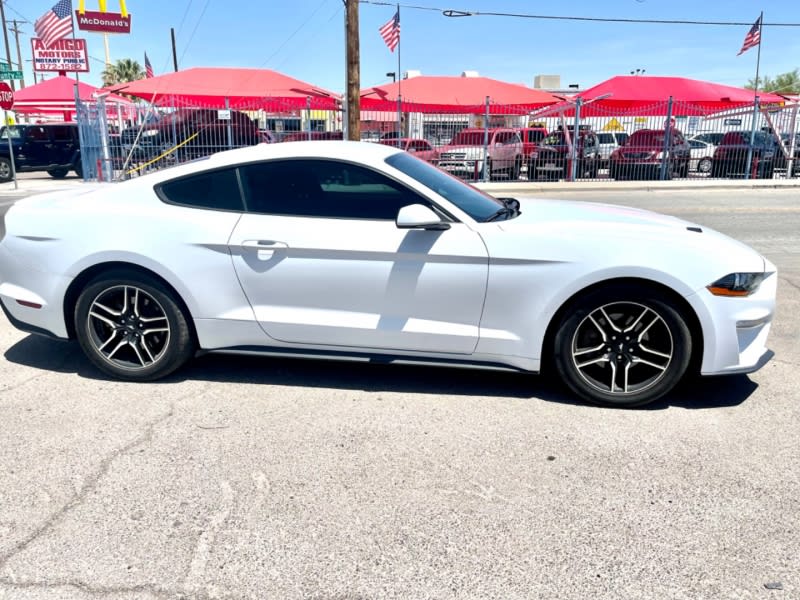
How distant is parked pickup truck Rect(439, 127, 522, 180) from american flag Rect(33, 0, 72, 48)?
17852 mm

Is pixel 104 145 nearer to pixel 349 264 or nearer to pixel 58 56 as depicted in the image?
pixel 58 56

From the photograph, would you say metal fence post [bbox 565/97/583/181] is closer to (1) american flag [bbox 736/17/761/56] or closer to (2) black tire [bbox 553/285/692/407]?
(1) american flag [bbox 736/17/761/56]

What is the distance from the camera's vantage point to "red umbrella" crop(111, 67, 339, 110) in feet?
72.5

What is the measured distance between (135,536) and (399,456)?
1.24 m

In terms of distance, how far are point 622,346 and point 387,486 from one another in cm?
160

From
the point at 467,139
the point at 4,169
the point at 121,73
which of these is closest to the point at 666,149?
the point at 467,139

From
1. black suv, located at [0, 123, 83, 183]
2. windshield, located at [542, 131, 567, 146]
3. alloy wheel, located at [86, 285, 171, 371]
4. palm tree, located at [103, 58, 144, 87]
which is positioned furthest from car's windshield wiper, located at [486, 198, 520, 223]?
palm tree, located at [103, 58, 144, 87]

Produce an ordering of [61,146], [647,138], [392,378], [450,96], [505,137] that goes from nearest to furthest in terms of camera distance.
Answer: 1. [392,378]
2. [505,137]
3. [647,138]
4. [450,96]
5. [61,146]

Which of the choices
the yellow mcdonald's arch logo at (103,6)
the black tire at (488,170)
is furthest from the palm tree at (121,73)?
A: the black tire at (488,170)

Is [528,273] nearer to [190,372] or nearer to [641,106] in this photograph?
[190,372]

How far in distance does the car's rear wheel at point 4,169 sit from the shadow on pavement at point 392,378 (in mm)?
→ 21345

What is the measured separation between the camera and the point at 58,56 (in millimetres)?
32250

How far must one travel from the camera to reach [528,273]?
3.77 m

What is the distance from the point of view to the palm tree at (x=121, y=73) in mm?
57406
